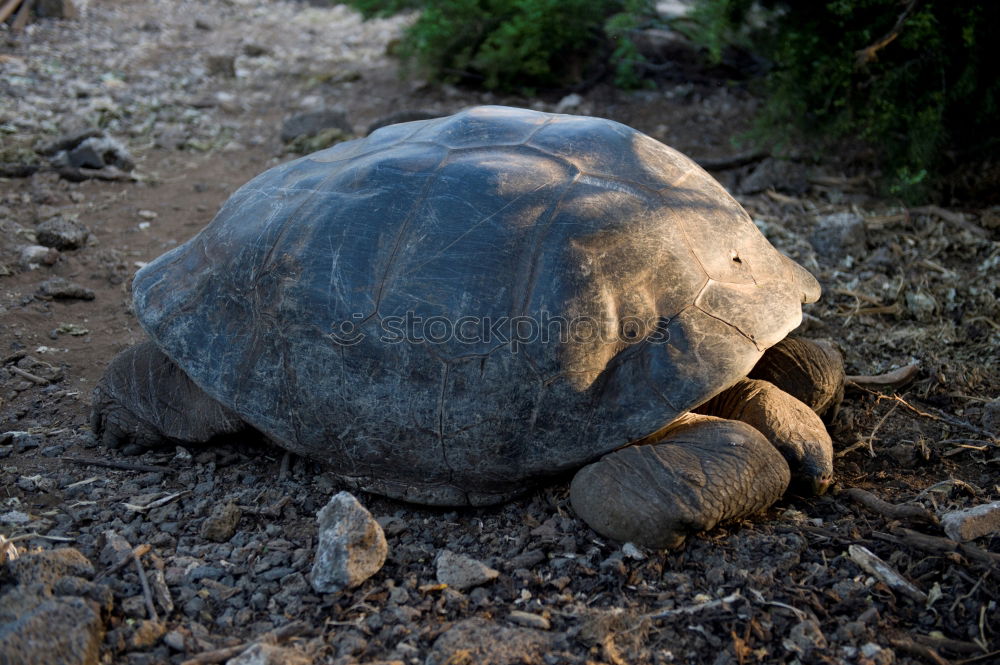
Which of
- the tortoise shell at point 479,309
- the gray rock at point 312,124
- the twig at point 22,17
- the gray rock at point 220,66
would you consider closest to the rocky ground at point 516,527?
the tortoise shell at point 479,309

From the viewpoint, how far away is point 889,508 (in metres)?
3.13

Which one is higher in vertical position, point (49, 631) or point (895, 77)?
A: point (895, 77)

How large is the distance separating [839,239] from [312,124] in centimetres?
478

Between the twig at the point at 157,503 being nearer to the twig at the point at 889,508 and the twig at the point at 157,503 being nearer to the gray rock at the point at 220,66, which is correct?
the twig at the point at 889,508

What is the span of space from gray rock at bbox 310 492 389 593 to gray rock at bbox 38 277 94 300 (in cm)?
294

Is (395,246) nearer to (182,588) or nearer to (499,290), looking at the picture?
(499,290)

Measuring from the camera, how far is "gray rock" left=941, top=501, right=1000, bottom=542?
2.94 meters

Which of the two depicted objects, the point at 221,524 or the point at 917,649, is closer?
the point at 917,649

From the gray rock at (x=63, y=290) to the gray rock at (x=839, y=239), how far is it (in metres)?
4.66

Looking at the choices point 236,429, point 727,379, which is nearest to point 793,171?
point 727,379

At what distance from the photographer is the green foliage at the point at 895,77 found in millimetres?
5531

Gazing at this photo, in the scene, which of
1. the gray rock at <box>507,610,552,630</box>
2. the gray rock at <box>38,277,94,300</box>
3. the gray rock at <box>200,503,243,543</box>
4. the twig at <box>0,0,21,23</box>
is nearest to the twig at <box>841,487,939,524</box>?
the gray rock at <box>507,610,552,630</box>

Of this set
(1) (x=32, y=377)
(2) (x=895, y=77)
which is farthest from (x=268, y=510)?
(2) (x=895, y=77)

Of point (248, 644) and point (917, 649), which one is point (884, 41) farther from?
point (248, 644)
